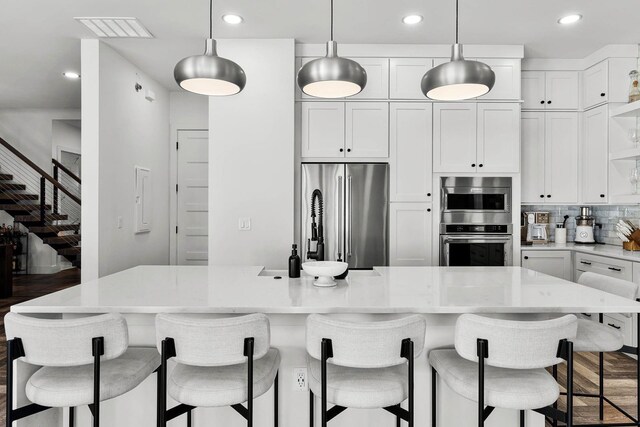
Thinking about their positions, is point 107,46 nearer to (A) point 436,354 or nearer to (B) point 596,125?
(A) point 436,354

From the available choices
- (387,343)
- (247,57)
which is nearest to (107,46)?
(247,57)

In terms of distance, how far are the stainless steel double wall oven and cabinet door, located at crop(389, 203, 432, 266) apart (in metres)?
0.15

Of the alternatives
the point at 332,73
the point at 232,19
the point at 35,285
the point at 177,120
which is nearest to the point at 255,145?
the point at 232,19

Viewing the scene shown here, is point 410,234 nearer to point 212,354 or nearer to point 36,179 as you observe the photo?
point 212,354

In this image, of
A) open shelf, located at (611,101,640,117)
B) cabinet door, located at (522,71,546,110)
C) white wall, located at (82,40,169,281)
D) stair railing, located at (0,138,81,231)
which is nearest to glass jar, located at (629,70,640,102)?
open shelf, located at (611,101,640,117)

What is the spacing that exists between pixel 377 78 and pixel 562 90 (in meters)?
2.01

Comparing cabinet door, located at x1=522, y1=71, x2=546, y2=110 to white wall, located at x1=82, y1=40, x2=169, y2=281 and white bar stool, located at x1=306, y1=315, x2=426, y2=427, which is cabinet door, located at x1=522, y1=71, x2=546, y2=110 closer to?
white bar stool, located at x1=306, y1=315, x2=426, y2=427

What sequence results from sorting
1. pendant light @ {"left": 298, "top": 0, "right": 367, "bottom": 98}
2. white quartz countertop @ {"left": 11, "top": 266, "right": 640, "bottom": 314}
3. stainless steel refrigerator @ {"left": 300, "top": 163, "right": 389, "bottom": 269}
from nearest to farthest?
white quartz countertop @ {"left": 11, "top": 266, "right": 640, "bottom": 314} → pendant light @ {"left": 298, "top": 0, "right": 367, "bottom": 98} → stainless steel refrigerator @ {"left": 300, "top": 163, "right": 389, "bottom": 269}

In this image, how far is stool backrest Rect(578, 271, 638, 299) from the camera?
2.27 metres

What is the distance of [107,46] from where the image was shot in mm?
3998

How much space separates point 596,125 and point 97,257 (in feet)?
16.6

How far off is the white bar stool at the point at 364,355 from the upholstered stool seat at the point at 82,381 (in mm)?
773

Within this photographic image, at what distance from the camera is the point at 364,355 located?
155 cm

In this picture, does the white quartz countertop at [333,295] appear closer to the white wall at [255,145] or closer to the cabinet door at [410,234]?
the white wall at [255,145]
